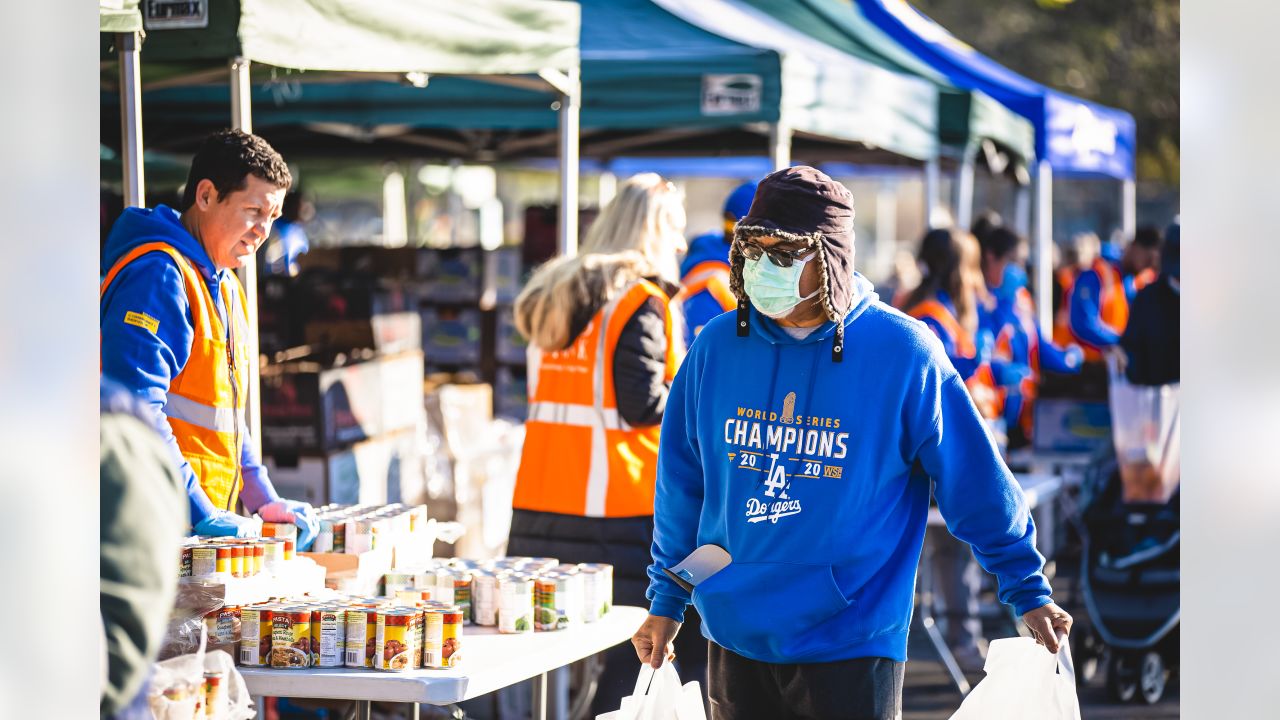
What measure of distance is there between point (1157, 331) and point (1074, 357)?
3.19 meters

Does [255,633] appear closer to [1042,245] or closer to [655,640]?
[655,640]

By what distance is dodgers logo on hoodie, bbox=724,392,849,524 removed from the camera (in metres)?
3.13

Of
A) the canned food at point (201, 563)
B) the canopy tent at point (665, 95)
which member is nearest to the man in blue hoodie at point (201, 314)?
the canned food at point (201, 563)

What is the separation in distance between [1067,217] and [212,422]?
26.4 metres

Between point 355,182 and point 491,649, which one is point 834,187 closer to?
point 491,649

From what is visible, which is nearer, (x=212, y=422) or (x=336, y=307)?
(x=212, y=422)

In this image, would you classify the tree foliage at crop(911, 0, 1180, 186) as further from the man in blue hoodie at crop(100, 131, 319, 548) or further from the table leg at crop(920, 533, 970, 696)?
the man in blue hoodie at crop(100, 131, 319, 548)

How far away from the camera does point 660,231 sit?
4875 mm

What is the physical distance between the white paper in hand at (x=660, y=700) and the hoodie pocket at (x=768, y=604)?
6.4 inches

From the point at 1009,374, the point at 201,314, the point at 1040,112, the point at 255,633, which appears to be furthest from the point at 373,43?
the point at 1040,112

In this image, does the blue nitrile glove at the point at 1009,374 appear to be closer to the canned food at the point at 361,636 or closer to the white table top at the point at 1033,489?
the white table top at the point at 1033,489

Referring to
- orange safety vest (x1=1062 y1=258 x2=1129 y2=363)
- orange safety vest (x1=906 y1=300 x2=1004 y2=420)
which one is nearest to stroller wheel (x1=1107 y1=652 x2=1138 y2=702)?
orange safety vest (x1=906 y1=300 x2=1004 y2=420)

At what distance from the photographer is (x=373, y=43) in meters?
4.58

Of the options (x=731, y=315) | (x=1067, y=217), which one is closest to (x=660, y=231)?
(x=731, y=315)
